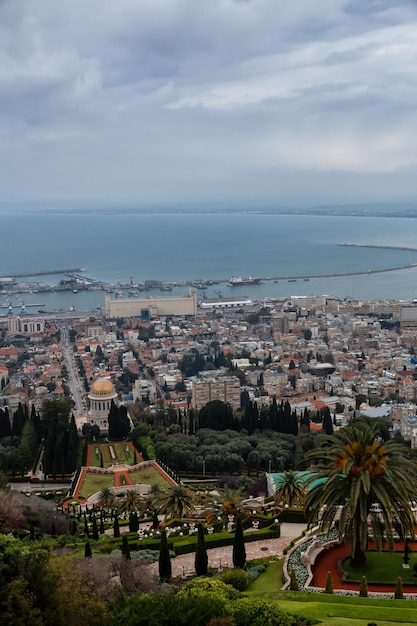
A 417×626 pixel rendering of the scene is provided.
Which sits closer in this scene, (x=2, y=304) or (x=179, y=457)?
(x=179, y=457)

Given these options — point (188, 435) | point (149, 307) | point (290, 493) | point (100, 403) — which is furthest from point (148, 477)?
point (149, 307)

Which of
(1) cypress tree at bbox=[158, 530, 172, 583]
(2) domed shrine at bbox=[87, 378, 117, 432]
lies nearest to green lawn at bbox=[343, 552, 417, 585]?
(1) cypress tree at bbox=[158, 530, 172, 583]

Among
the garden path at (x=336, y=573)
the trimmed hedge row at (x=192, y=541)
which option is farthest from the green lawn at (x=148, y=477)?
the garden path at (x=336, y=573)

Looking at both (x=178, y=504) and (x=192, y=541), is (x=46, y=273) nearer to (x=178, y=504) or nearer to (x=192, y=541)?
(x=178, y=504)

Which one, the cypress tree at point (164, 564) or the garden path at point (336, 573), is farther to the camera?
the cypress tree at point (164, 564)

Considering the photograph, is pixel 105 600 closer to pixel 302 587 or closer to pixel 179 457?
pixel 302 587

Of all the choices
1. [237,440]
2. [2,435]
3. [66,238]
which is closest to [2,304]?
[2,435]

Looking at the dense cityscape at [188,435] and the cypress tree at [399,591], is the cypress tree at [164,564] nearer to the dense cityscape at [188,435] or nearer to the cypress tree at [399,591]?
the dense cityscape at [188,435]
